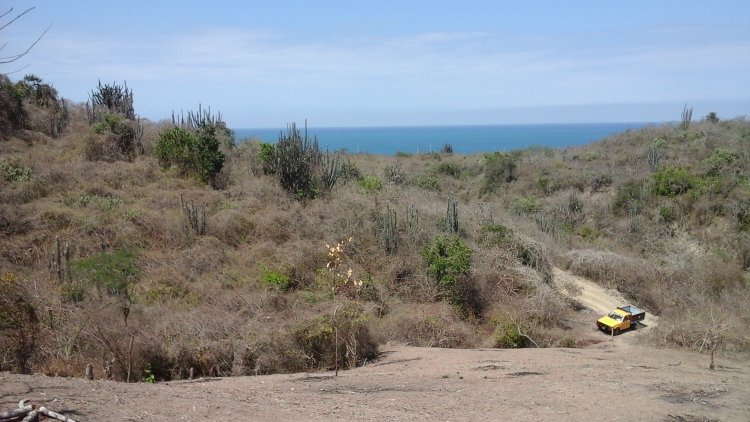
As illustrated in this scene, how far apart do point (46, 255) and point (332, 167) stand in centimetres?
1132

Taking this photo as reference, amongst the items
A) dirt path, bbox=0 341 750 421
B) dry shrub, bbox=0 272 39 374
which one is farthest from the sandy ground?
dry shrub, bbox=0 272 39 374

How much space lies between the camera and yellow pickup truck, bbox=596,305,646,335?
13805 mm

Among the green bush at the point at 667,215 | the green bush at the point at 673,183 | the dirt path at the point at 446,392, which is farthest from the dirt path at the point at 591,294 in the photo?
the green bush at the point at 673,183

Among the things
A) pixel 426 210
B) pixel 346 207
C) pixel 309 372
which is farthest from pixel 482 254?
pixel 309 372

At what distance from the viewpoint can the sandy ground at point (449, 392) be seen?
621cm

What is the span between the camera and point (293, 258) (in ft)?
50.7

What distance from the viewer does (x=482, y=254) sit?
16.3m

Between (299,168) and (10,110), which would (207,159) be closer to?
(299,168)

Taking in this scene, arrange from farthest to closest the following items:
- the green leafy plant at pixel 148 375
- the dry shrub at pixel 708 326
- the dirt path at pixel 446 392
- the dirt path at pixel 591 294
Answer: the dirt path at pixel 591 294 < the dry shrub at pixel 708 326 < the green leafy plant at pixel 148 375 < the dirt path at pixel 446 392

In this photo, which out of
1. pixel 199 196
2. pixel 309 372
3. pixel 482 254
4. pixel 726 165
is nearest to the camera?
pixel 309 372

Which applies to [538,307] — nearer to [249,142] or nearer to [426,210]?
[426,210]

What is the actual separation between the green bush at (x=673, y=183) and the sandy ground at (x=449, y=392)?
16.5 meters

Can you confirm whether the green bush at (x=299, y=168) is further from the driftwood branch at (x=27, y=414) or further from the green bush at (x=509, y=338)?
the driftwood branch at (x=27, y=414)

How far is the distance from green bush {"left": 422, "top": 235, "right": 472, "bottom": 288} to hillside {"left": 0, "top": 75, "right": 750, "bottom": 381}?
54mm
